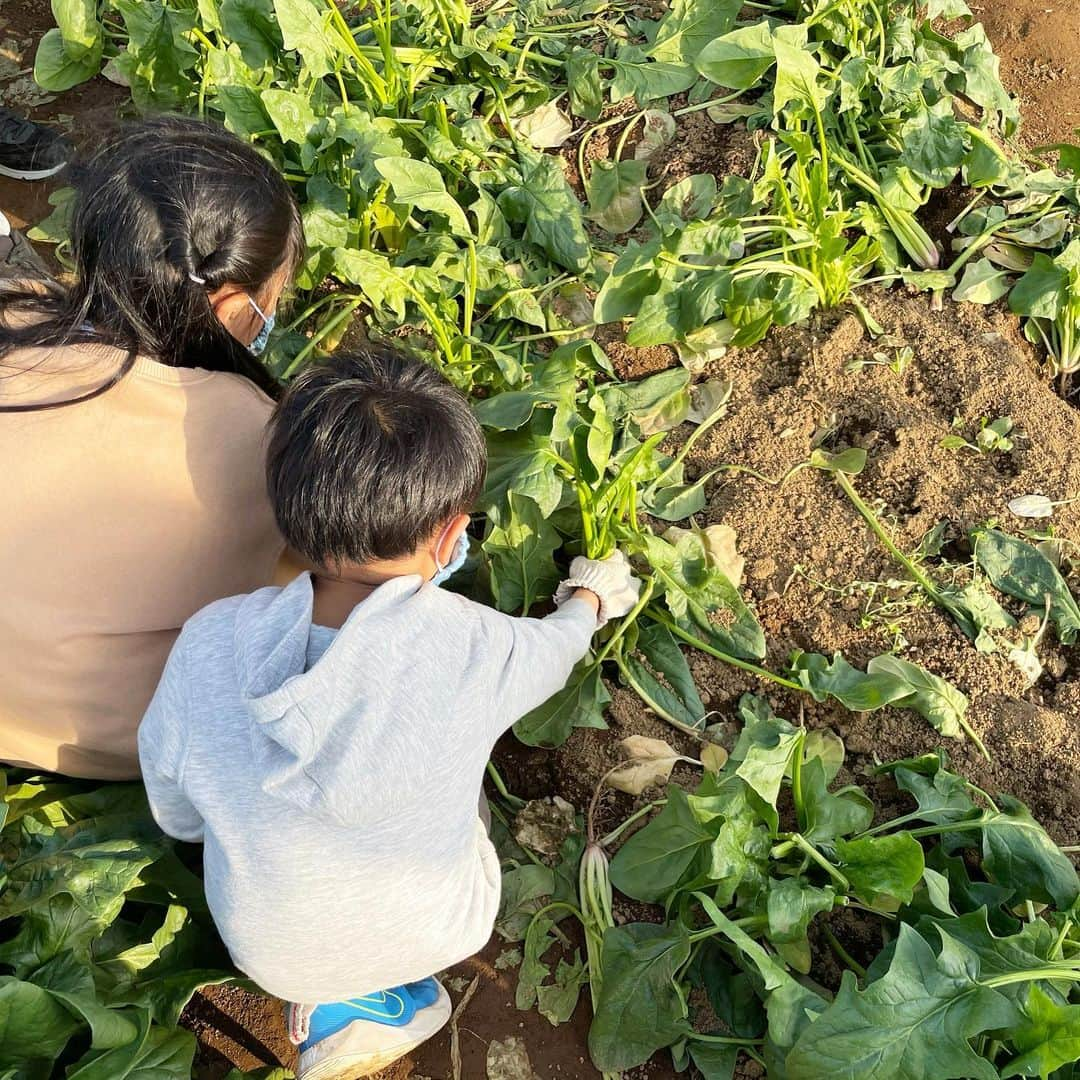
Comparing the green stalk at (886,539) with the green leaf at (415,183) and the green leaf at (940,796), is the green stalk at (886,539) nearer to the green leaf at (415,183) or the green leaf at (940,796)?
the green leaf at (940,796)

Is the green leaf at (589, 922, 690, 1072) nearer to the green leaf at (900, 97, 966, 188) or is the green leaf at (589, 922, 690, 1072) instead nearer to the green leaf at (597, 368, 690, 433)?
the green leaf at (597, 368, 690, 433)

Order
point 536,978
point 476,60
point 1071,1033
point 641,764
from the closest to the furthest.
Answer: point 1071,1033 < point 536,978 < point 641,764 < point 476,60

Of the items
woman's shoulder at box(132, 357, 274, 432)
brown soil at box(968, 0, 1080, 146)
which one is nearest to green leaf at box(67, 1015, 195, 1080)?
woman's shoulder at box(132, 357, 274, 432)

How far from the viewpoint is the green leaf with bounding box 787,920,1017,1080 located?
1.34 metres

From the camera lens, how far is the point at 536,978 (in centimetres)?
180

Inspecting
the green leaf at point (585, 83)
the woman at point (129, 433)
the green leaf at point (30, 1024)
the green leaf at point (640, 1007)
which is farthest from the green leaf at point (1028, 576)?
the green leaf at point (30, 1024)

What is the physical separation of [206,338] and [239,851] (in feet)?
2.62

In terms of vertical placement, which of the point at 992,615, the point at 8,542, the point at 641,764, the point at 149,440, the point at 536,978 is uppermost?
the point at 149,440

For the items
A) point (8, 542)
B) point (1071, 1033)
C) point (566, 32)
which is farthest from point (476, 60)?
point (1071, 1033)

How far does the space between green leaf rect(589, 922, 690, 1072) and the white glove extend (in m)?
0.57

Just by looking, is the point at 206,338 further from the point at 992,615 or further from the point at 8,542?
the point at 992,615

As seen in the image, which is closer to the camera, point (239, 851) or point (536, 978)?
point (239, 851)

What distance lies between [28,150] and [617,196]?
5.56 ft

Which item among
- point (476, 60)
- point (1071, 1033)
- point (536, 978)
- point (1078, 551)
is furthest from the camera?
point (476, 60)
